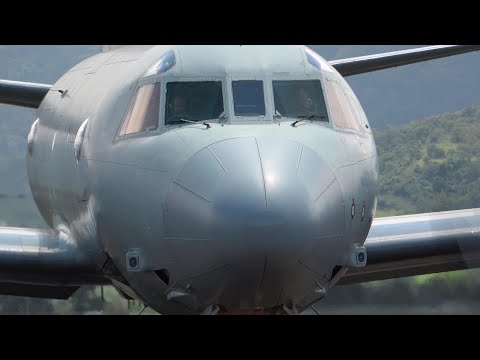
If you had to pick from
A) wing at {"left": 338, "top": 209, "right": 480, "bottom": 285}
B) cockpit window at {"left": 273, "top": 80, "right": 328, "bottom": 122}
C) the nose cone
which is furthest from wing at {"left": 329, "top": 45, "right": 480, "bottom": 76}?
the nose cone

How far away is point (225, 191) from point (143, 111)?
1.88 meters

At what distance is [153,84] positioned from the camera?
980cm

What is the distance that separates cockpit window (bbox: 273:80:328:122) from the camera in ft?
31.1

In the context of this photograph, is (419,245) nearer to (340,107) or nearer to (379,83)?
(340,107)

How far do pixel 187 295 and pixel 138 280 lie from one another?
0.90 meters

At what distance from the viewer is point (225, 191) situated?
8.08m

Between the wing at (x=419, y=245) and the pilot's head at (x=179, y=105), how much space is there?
3452 millimetres

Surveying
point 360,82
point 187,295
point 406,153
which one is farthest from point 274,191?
point 360,82

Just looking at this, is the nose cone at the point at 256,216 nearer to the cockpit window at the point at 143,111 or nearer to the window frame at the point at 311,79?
the window frame at the point at 311,79

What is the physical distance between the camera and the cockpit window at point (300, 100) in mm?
9484

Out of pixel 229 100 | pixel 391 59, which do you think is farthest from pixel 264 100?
pixel 391 59

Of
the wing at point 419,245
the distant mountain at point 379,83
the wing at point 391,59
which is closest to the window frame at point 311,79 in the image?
the wing at point 419,245

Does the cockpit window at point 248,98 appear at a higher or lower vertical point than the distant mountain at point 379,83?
higher

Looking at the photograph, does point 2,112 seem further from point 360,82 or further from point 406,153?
point 360,82
